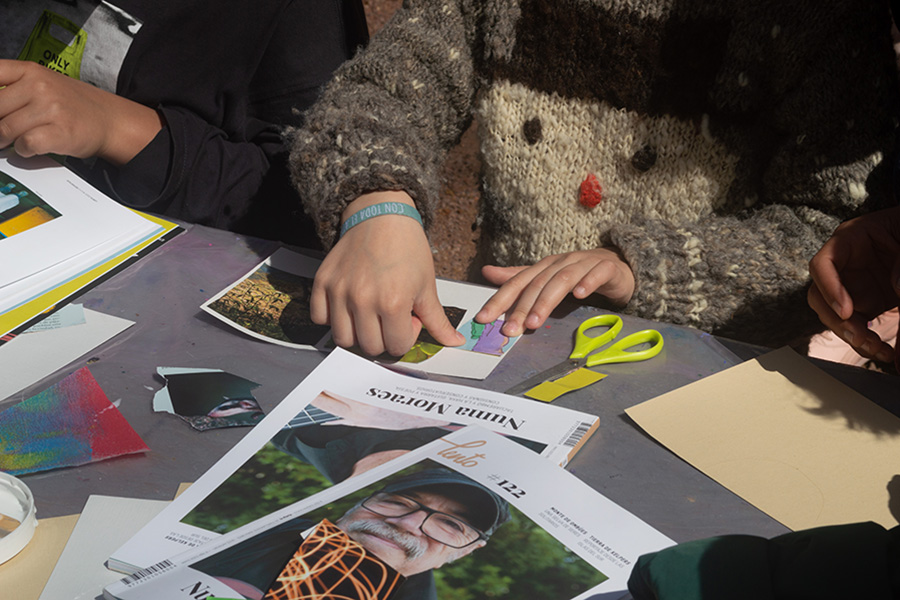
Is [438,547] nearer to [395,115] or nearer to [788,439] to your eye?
[788,439]

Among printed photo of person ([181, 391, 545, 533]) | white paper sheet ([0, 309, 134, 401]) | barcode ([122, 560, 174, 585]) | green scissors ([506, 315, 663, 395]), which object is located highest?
green scissors ([506, 315, 663, 395])

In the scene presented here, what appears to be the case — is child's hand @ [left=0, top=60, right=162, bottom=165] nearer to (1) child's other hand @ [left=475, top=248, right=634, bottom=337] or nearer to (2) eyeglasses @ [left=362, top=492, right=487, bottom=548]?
(1) child's other hand @ [left=475, top=248, right=634, bottom=337]

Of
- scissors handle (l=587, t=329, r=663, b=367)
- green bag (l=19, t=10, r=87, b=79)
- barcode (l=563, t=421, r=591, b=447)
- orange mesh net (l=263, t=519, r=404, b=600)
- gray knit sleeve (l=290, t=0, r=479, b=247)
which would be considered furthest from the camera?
green bag (l=19, t=10, r=87, b=79)

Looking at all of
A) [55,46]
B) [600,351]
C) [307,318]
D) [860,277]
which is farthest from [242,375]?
[55,46]

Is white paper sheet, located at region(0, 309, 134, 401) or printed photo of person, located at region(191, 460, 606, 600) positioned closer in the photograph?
printed photo of person, located at region(191, 460, 606, 600)

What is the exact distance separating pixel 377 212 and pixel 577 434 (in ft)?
1.07

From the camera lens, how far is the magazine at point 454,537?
0.37m

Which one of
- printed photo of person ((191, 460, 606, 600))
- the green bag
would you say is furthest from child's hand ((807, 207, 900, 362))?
the green bag

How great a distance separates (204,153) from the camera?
1.04 m

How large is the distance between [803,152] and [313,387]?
592mm

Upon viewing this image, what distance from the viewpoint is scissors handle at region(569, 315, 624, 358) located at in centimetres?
63

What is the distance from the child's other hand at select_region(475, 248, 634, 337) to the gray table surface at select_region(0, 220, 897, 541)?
23 mm

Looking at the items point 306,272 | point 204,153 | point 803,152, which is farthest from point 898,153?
point 204,153

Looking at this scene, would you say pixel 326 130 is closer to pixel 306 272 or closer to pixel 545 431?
pixel 306 272
